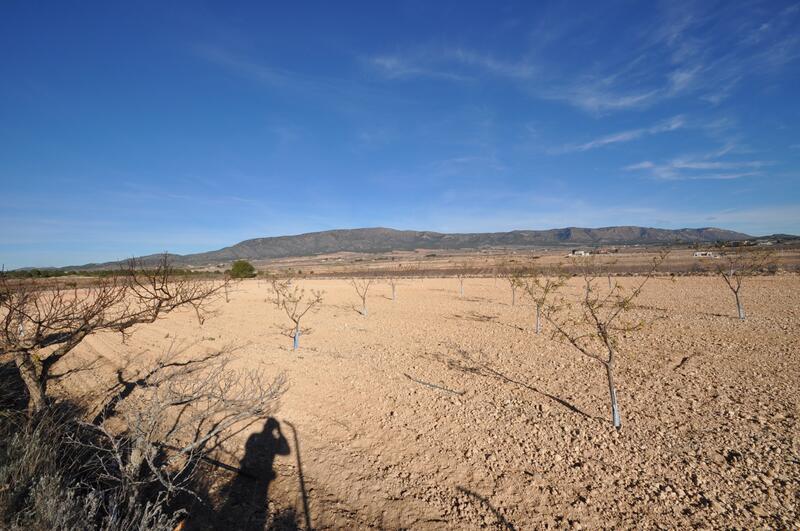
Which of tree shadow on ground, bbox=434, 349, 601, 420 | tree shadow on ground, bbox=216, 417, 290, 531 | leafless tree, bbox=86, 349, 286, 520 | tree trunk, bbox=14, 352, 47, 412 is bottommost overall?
tree shadow on ground, bbox=216, 417, 290, 531

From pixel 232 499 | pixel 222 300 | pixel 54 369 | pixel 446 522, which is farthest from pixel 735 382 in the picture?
pixel 222 300

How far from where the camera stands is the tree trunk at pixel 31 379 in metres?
5.52

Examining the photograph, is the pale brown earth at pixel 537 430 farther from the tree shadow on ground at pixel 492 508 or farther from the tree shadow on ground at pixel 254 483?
the tree shadow on ground at pixel 254 483

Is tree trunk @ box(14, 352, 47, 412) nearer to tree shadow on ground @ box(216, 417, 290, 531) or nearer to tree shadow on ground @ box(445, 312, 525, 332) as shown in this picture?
tree shadow on ground @ box(216, 417, 290, 531)

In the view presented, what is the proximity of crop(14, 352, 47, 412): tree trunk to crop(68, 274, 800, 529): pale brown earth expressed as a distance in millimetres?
4066

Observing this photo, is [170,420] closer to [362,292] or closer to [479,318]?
[479,318]

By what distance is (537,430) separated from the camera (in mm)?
6652

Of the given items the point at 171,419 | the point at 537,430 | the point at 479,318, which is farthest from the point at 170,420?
the point at 479,318

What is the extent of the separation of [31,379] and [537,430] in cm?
897

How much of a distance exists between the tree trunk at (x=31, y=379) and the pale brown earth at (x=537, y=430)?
4066mm

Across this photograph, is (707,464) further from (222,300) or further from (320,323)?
(222,300)

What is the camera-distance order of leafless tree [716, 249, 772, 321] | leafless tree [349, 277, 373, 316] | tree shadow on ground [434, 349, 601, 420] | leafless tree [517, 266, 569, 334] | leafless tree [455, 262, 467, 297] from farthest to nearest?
1. leafless tree [455, 262, 467, 297]
2. leafless tree [349, 277, 373, 316]
3. leafless tree [716, 249, 772, 321]
4. leafless tree [517, 266, 569, 334]
5. tree shadow on ground [434, 349, 601, 420]

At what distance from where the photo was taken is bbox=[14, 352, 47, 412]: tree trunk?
552cm

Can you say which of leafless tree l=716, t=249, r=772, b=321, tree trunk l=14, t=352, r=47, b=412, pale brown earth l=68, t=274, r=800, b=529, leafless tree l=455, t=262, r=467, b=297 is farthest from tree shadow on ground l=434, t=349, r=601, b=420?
leafless tree l=455, t=262, r=467, b=297
